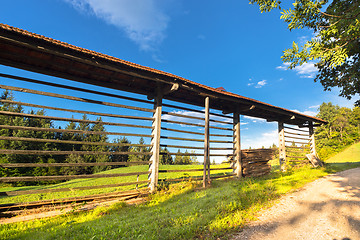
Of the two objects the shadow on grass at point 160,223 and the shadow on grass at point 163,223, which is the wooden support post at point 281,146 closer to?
the shadow on grass at point 160,223

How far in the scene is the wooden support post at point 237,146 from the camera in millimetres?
10553

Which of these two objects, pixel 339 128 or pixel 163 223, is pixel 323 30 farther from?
pixel 339 128

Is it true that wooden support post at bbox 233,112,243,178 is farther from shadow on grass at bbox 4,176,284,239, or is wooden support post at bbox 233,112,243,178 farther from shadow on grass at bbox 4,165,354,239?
shadow on grass at bbox 4,176,284,239

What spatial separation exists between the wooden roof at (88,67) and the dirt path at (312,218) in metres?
5.60

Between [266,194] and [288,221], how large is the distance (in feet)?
6.14

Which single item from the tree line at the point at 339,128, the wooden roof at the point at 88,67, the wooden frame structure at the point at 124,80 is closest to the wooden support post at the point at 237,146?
the wooden frame structure at the point at 124,80

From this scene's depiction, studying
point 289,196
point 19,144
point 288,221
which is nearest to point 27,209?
point 288,221

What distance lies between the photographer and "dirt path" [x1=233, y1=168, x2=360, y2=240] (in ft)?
11.6

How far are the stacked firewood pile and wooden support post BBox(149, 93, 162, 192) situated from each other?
214 inches

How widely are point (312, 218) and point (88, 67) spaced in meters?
8.46

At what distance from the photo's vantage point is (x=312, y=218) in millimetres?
4301

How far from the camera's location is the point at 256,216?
4441mm

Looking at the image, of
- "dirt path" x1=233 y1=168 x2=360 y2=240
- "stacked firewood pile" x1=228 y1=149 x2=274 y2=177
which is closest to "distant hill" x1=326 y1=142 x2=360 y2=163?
"stacked firewood pile" x1=228 y1=149 x2=274 y2=177

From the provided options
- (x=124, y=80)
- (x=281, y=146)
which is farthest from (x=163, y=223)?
(x=281, y=146)
